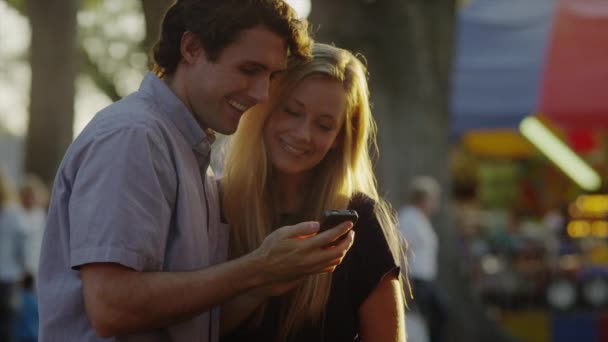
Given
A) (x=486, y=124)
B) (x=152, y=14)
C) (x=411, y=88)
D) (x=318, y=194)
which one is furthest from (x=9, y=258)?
(x=318, y=194)

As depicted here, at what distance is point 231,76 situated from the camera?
297 cm

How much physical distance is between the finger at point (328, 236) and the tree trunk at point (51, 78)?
1154cm

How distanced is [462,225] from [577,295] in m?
2.73

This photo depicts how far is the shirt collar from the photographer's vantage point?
2965 millimetres

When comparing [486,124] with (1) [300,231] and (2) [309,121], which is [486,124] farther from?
(1) [300,231]

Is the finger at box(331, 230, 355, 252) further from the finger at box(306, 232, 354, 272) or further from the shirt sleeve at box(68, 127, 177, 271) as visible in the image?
the shirt sleeve at box(68, 127, 177, 271)

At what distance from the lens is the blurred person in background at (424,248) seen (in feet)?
37.3

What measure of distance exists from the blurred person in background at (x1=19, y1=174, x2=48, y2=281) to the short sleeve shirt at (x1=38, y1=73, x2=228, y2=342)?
827 centimetres

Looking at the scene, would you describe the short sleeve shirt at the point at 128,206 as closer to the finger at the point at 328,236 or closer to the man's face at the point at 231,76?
the man's face at the point at 231,76

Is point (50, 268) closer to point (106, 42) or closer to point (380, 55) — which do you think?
point (380, 55)

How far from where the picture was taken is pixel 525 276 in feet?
45.6

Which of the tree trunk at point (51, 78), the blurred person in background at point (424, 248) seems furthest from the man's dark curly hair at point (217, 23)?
the tree trunk at point (51, 78)

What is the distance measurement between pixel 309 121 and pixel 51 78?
10.9m

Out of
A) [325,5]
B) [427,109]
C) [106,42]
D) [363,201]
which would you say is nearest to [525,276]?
[427,109]
